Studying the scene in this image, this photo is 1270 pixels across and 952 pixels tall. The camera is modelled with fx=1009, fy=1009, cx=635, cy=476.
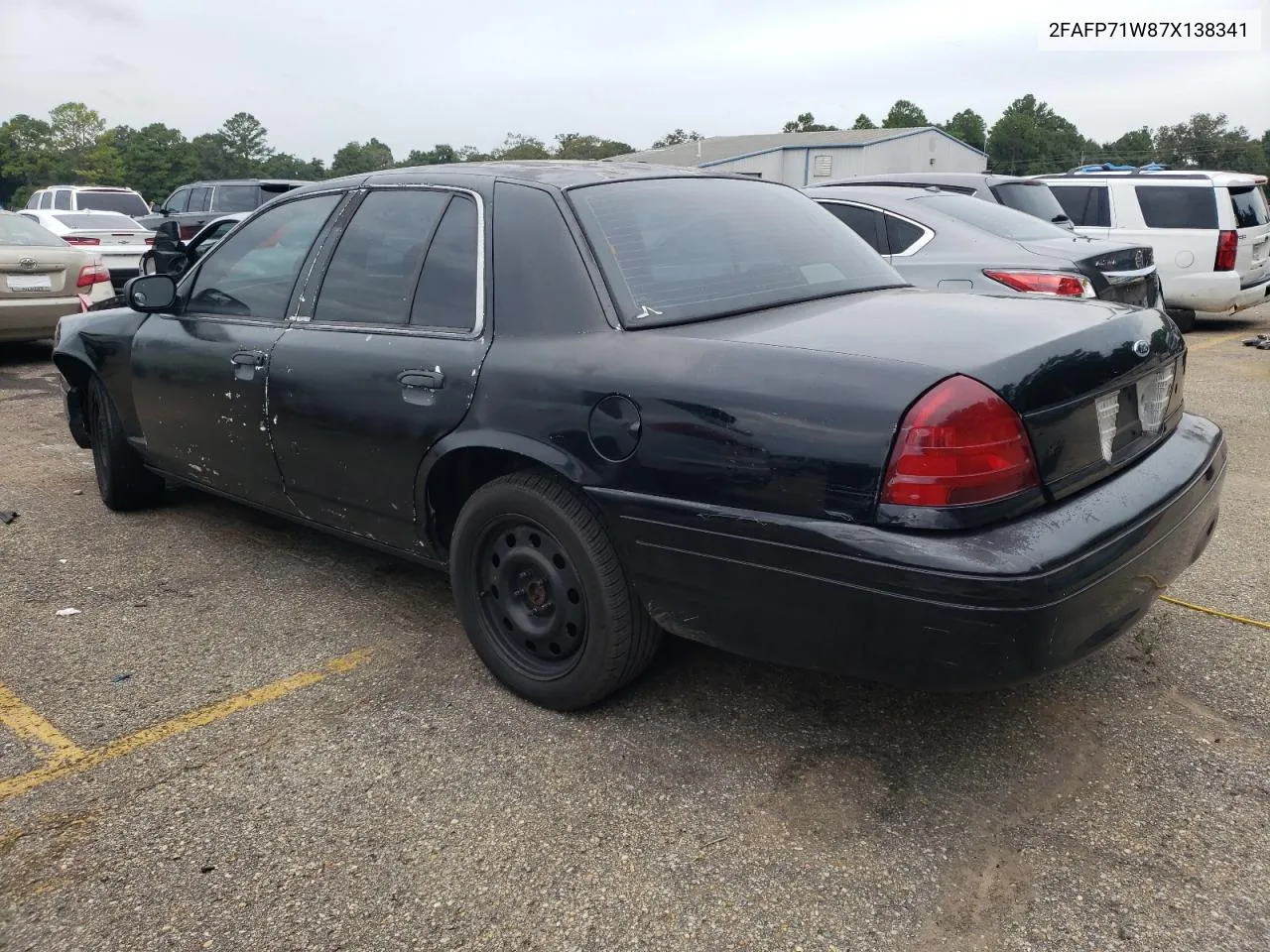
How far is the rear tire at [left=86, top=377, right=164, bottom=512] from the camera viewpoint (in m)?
4.76

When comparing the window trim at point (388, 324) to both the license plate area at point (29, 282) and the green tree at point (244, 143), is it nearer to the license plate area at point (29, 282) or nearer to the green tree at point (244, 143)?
the license plate area at point (29, 282)

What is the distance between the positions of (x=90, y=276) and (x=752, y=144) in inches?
1768

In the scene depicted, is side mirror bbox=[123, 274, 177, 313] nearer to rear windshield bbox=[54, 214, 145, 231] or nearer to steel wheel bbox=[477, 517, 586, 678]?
steel wheel bbox=[477, 517, 586, 678]

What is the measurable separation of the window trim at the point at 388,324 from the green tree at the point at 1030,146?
8445 cm

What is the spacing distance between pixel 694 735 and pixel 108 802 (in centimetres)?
156

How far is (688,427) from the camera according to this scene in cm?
246

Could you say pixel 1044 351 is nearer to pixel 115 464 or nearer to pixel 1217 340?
pixel 115 464

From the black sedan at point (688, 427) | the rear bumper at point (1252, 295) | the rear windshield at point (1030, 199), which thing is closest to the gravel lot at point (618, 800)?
the black sedan at point (688, 427)

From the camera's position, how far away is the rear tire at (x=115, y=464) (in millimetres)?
4758

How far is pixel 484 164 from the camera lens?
3.47m

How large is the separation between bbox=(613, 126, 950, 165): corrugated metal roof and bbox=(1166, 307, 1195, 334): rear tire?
1387 inches

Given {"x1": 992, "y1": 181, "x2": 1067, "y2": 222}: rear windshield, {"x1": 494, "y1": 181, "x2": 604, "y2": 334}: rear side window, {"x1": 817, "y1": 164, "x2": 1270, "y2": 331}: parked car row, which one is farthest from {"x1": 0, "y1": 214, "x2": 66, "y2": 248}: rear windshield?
{"x1": 817, "y1": 164, "x2": 1270, "y2": 331}: parked car row

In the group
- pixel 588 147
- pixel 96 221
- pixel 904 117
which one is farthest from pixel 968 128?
pixel 96 221

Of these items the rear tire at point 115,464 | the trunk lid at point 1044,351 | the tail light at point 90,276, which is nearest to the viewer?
the trunk lid at point 1044,351
